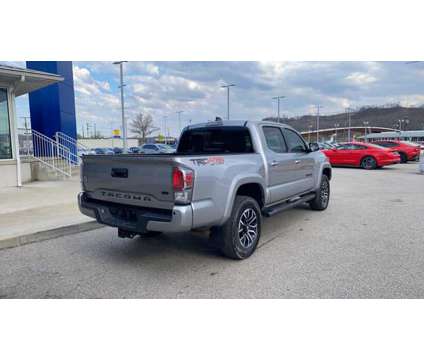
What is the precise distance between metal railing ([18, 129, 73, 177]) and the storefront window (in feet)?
5.25

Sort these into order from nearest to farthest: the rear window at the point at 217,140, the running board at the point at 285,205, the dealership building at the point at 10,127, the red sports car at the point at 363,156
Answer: the running board at the point at 285,205
the rear window at the point at 217,140
the dealership building at the point at 10,127
the red sports car at the point at 363,156

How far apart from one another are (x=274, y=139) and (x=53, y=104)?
452 inches

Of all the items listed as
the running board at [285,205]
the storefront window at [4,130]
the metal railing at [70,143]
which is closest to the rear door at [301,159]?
the running board at [285,205]

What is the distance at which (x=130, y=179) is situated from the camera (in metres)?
3.55

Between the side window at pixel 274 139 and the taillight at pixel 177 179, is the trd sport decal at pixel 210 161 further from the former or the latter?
the side window at pixel 274 139

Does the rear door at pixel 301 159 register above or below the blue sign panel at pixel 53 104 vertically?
below

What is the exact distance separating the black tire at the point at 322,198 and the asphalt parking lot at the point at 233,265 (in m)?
0.88

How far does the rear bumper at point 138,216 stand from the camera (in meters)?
3.17

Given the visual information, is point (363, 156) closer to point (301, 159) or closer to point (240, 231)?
point (301, 159)

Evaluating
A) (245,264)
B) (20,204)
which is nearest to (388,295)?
(245,264)

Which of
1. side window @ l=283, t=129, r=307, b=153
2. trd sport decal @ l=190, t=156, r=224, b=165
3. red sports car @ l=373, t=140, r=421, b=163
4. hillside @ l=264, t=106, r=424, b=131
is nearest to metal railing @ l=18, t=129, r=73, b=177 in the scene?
side window @ l=283, t=129, r=307, b=153

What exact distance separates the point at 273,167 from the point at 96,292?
3.04 metres

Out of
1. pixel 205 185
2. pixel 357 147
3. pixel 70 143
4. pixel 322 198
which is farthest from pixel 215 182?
pixel 357 147

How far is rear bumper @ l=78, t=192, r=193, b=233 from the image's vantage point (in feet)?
10.4
